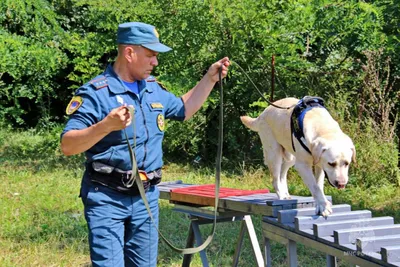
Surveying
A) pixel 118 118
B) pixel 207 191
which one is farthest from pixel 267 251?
pixel 118 118

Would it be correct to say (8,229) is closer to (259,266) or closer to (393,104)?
(259,266)

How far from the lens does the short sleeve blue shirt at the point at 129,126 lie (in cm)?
342

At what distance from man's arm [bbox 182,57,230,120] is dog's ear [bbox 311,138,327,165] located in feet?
3.09

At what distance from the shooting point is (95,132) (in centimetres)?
313

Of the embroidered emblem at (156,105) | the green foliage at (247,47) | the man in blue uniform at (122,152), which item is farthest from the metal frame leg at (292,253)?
the green foliage at (247,47)

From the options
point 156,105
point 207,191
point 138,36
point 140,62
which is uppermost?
point 138,36

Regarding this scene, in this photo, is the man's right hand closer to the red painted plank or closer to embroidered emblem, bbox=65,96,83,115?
embroidered emblem, bbox=65,96,83,115

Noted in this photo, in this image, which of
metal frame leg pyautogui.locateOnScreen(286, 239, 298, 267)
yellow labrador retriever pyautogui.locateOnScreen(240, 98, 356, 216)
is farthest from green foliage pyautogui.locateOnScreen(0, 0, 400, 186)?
Answer: metal frame leg pyautogui.locateOnScreen(286, 239, 298, 267)

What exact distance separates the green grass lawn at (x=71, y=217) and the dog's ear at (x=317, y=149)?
1.93 metres

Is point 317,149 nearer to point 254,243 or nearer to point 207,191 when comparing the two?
point 254,243

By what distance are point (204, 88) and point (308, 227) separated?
125 centimetres

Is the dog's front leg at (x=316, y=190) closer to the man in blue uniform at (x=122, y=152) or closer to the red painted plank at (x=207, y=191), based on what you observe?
the red painted plank at (x=207, y=191)

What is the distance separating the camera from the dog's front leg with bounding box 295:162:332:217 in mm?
4395

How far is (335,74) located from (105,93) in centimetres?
689
